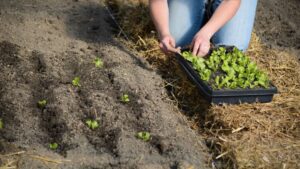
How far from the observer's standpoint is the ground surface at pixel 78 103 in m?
2.16

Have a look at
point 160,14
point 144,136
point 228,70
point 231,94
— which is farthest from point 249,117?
point 160,14

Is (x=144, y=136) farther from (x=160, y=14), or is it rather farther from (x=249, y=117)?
(x=160, y=14)

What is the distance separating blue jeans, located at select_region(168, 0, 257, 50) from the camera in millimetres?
2982

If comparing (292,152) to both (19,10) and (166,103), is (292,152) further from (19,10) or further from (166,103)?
(19,10)

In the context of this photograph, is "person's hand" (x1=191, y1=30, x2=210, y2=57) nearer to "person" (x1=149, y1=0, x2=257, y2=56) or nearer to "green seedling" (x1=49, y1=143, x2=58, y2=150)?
"person" (x1=149, y1=0, x2=257, y2=56)

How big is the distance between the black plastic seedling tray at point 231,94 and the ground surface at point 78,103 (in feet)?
0.73

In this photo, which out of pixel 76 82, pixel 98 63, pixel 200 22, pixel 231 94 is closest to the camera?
pixel 231 94

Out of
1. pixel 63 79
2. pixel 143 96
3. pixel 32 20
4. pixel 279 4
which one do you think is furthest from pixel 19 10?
pixel 279 4

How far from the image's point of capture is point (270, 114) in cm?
252

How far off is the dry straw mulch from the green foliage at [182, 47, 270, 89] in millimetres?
122

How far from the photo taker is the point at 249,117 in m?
2.44

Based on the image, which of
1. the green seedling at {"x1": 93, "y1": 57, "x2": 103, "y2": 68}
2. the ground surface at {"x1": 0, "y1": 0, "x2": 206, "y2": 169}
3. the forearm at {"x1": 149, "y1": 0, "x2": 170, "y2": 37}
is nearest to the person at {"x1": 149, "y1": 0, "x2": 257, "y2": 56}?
the forearm at {"x1": 149, "y1": 0, "x2": 170, "y2": 37}

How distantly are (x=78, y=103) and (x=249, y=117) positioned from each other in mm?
903

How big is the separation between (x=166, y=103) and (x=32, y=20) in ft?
4.10
